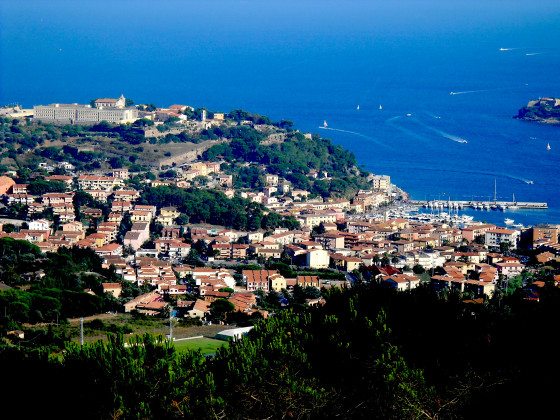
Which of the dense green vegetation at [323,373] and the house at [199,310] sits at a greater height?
the house at [199,310]

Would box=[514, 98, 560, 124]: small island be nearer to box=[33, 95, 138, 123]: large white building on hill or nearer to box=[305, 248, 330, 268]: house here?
box=[33, 95, 138, 123]: large white building on hill

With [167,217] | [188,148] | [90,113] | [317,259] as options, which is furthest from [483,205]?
[90,113]

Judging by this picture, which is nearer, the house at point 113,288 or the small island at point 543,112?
the house at point 113,288

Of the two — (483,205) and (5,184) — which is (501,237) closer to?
(483,205)

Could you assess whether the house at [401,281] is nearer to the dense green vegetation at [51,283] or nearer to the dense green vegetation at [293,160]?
the dense green vegetation at [51,283]

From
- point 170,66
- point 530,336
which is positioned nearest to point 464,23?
point 170,66

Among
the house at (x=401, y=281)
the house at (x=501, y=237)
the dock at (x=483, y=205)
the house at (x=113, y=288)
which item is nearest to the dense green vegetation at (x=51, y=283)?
the house at (x=113, y=288)

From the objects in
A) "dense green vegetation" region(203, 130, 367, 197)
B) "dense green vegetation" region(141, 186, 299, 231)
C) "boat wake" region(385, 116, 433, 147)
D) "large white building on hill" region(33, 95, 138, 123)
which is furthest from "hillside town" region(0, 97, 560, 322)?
"boat wake" region(385, 116, 433, 147)
